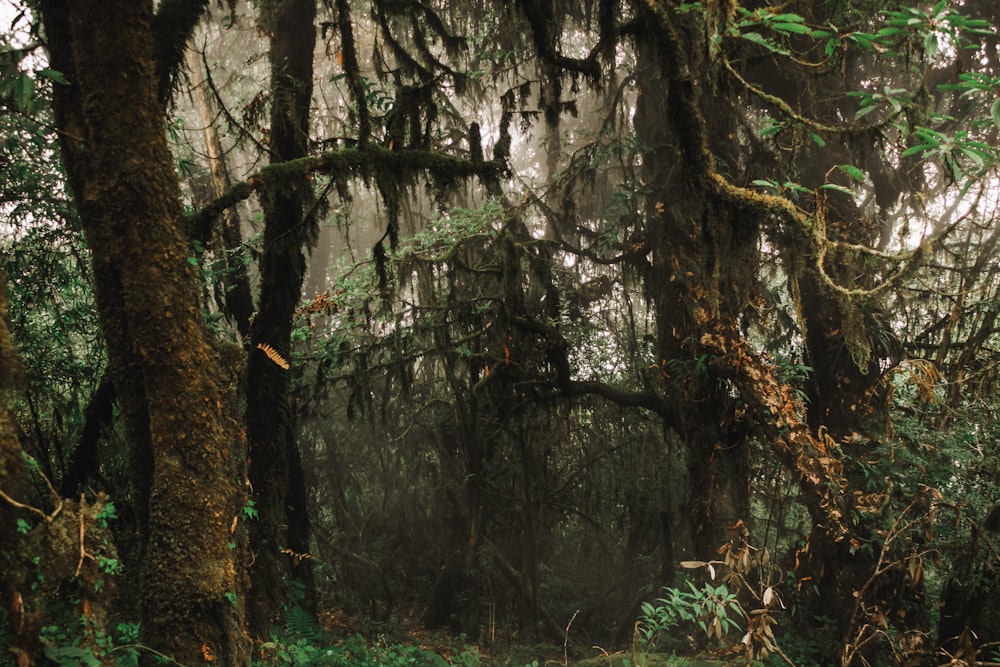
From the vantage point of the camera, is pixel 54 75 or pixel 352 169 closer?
pixel 54 75

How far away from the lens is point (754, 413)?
648 cm

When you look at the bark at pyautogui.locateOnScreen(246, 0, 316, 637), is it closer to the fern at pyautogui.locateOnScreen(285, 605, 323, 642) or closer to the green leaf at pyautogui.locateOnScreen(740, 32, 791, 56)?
the fern at pyautogui.locateOnScreen(285, 605, 323, 642)

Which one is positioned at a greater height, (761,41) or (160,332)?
(761,41)

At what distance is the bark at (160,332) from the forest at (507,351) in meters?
0.02

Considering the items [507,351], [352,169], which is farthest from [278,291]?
[507,351]

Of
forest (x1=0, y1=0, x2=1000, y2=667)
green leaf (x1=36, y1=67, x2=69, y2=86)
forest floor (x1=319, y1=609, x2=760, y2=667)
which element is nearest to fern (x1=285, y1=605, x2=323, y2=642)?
forest (x1=0, y1=0, x2=1000, y2=667)

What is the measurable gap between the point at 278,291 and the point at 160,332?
2.74 meters

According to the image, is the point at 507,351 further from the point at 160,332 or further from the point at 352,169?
the point at 160,332

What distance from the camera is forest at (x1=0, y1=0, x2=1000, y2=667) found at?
298 centimetres

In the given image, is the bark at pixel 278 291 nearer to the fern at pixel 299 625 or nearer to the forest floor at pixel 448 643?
the fern at pixel 299 625

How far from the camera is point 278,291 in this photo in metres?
5.63

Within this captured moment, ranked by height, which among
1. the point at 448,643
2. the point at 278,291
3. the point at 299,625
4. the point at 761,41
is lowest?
the point at 448,643

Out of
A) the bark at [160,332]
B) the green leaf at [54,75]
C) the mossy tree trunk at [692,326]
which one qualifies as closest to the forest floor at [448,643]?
the mossy tree trunk at [692,326]

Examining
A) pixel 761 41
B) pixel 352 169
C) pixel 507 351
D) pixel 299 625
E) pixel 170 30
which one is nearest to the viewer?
pixel 761 41
